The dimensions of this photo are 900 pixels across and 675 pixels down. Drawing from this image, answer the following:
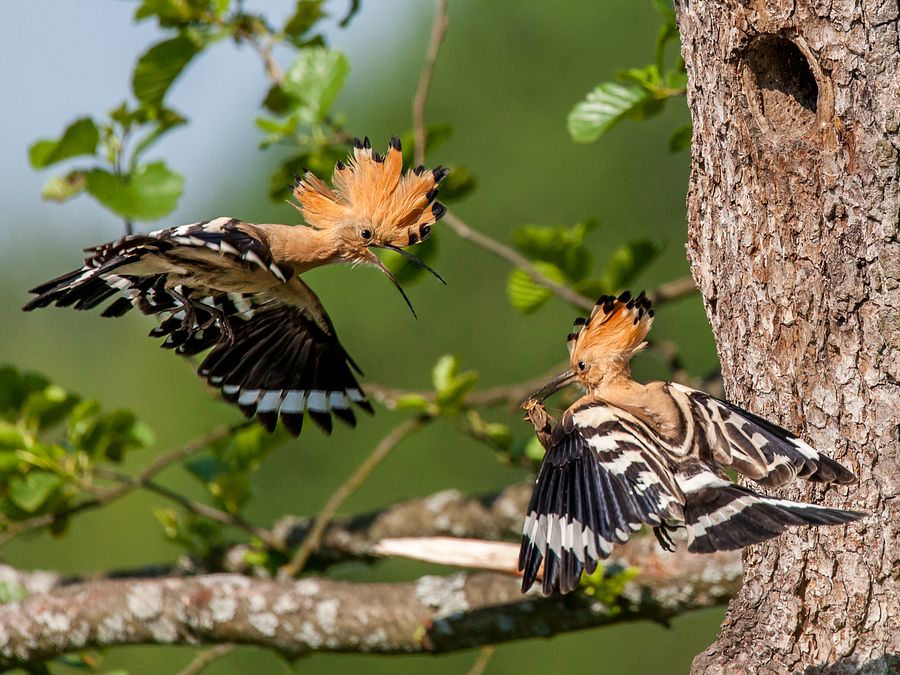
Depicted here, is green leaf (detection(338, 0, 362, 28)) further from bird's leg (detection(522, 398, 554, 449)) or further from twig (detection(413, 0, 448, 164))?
bird's leg (detection(522, 398, 554, 449))

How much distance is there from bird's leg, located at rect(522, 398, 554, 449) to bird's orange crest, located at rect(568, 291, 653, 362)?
182 mm

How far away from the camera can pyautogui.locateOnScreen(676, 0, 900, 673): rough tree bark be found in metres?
1.70

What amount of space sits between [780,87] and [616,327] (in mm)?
542

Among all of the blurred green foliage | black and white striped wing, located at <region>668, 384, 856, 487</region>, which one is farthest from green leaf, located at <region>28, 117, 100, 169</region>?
the blurred green foliage

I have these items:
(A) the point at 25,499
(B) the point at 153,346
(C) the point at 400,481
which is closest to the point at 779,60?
(A) the point at 25,499

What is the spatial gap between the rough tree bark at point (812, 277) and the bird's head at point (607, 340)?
0.82 feet

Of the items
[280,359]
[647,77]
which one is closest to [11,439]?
[280,359]

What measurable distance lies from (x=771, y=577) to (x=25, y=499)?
183 cm

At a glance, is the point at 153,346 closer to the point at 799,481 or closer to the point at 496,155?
the point at 496,155

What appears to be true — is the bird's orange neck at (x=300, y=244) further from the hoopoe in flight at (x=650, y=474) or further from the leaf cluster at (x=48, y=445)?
the leaf cluster at (x=48, y=445)

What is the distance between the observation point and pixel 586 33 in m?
12.2

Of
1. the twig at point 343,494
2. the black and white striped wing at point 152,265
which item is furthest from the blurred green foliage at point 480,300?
the black and white striped wing at point 152,265

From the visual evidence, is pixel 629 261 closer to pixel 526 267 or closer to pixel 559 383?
pixel 526 267

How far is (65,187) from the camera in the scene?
9.11 feet
